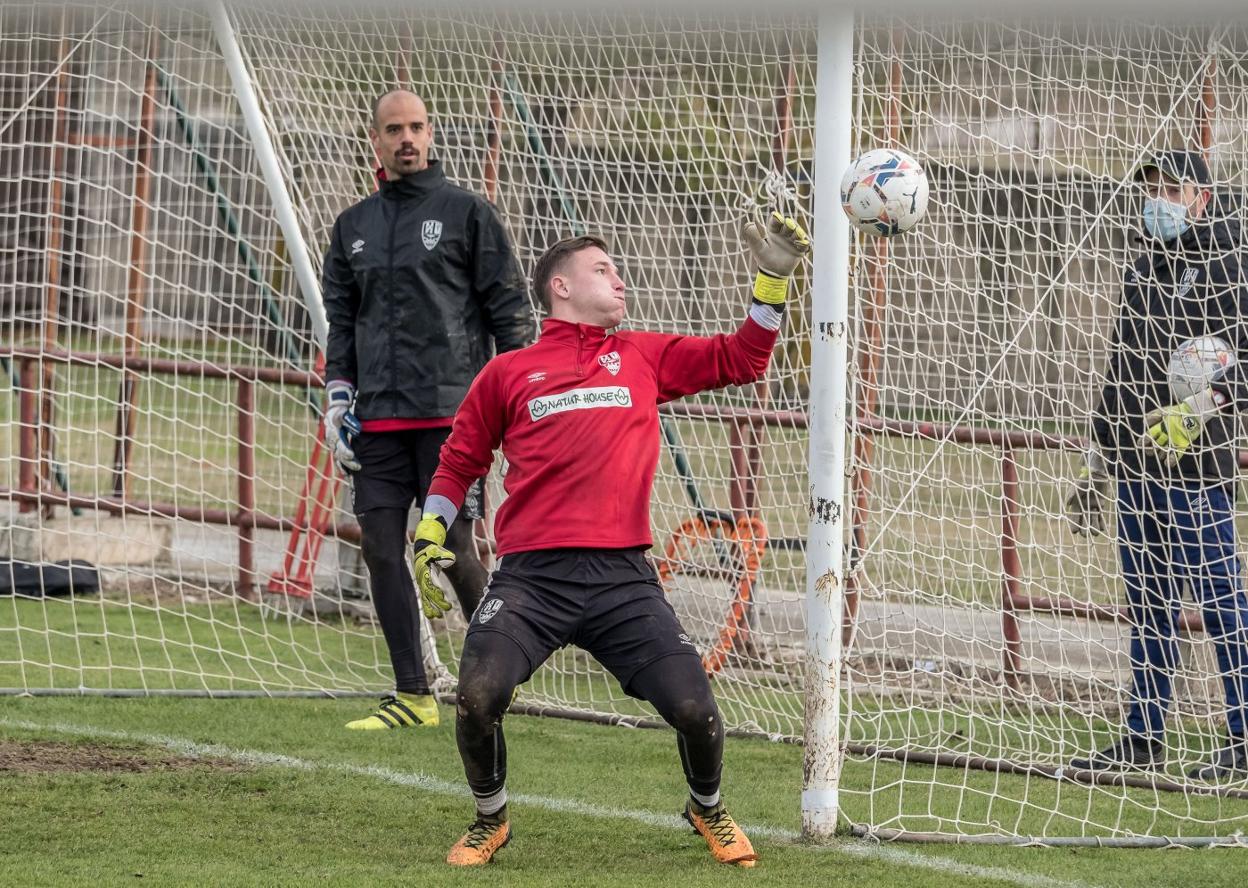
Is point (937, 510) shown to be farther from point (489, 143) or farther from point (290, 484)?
point (290, 484)

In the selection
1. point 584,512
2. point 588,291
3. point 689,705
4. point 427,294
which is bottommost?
point 689,705

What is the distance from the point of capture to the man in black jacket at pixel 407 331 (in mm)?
5945

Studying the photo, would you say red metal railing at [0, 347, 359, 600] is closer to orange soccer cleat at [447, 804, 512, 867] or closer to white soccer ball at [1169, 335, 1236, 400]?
orange soccer cleat at [447, 804, 512, 867]

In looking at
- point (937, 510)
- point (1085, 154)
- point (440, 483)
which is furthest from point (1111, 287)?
point (440, 483)

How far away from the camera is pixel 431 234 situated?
19.6ft

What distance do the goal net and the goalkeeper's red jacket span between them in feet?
2.46

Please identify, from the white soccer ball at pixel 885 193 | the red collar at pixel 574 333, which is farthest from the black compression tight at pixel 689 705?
the white soccer ball at pixel 885 193

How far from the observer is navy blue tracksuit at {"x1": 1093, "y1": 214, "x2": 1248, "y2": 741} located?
219 inches

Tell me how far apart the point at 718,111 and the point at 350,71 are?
1682 mm

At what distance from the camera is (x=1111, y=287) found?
19.6 ft

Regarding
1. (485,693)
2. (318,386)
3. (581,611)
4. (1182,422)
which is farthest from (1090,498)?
(318,386)

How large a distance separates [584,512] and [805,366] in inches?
152

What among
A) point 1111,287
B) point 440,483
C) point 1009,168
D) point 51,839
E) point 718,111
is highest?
point 718,111

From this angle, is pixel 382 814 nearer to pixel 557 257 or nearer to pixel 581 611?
pixel 581 611
